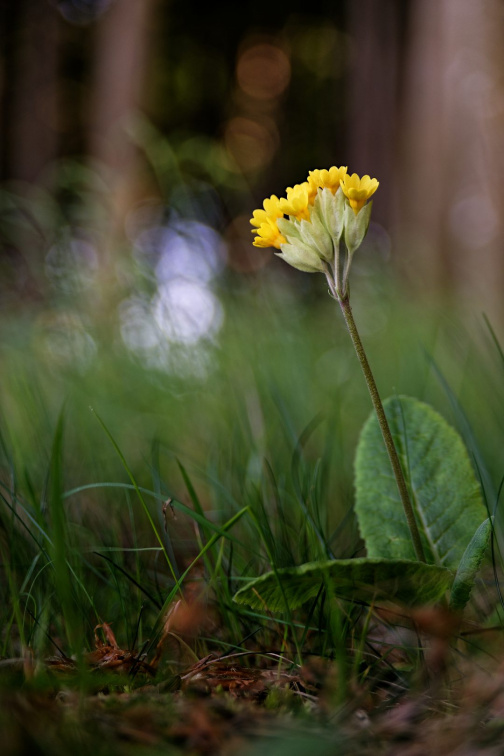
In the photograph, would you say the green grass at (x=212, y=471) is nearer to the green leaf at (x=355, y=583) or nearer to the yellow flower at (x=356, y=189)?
the green leaf at (x=355, y=583)

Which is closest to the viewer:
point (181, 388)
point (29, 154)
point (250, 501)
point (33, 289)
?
point (250, 501)

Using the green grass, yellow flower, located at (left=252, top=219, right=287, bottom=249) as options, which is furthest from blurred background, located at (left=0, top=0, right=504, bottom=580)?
yellow flower, located at (left=252, top=219, right=287, bottom=249)

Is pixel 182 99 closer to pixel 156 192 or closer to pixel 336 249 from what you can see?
pixel 156 192

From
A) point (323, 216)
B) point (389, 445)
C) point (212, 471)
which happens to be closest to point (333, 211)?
point (323, 216)

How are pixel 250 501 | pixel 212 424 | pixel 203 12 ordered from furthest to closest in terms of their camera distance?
pixel 203 12, pixel 212 424, pixel 250 501

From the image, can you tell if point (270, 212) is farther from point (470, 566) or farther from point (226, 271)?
point (226, 271)

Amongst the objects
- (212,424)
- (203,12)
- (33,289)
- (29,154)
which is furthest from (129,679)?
(203,12)
